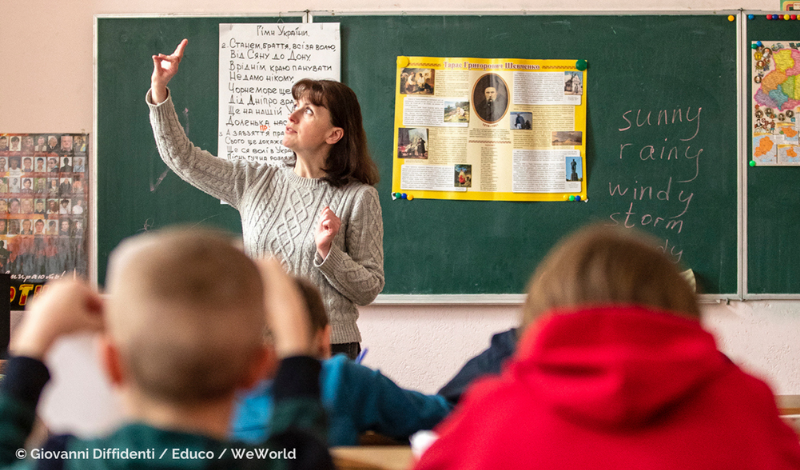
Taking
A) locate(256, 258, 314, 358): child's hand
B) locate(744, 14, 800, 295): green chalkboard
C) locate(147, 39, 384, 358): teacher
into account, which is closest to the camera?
locate(256, 258, 314, 358): child's hand

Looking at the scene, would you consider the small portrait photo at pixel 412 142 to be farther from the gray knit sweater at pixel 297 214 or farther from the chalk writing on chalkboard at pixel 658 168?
the gray knit sweater at pixel 297 214

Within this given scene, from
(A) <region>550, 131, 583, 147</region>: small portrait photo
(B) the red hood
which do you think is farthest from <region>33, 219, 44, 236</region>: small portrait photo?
(B) the red hood

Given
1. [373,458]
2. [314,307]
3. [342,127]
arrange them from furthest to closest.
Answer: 1. [342,127]
2. [314,307]
3. [373,458]

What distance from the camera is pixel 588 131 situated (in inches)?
117

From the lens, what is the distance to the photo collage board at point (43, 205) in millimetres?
3014

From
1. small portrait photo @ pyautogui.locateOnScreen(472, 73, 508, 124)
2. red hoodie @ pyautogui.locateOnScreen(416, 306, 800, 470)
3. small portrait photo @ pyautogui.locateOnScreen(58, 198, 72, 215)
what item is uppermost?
small portrait photo @ pyautogui.locateOnScreen(472, 73, 508, 124)

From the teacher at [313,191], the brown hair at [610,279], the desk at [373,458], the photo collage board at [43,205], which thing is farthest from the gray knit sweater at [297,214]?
the photo collage board at [43,205]

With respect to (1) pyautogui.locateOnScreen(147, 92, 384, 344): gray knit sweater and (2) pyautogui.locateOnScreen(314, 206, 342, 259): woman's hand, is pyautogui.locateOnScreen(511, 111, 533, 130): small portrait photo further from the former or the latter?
(2) pyautogui.locateOnScreen(314, 206, 342, 259): woman's hand

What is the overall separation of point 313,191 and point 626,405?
1.35m

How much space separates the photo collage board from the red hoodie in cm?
287

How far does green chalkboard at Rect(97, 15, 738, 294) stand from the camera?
297 cm

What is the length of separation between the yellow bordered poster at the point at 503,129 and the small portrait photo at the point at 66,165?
1.67 metres

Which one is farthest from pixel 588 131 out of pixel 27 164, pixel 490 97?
pixel 27 164

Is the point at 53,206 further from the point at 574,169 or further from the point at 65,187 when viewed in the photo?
the point at 574,169
